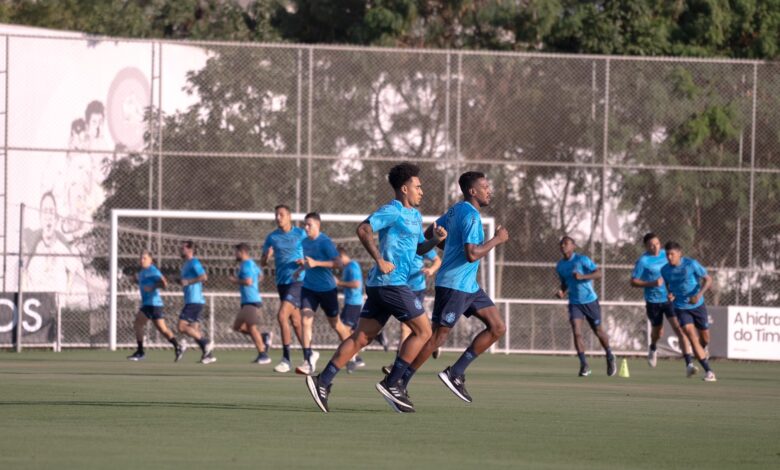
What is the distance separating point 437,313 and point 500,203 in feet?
64.5

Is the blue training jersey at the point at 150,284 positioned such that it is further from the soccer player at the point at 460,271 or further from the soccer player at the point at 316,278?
the soccer player at the point at 460,271

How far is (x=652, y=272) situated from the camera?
84.2ft

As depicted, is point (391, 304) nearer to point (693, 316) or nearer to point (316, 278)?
point (316, 278)

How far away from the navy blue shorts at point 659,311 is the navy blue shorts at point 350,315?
4.94m

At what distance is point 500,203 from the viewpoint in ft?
109

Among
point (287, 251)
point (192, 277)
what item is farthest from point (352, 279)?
point (287, 251)

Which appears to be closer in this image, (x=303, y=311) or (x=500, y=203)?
(x=303, y=311)

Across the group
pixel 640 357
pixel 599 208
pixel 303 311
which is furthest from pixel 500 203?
pixel 303 311

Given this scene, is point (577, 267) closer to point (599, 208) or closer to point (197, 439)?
point (599, 208)

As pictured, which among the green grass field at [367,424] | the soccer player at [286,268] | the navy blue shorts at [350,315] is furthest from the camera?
the navy blue shorts at [350,315]

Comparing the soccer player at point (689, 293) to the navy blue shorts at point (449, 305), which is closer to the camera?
the navy blue shorts at point (449, 305)

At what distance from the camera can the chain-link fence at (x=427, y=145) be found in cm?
3192

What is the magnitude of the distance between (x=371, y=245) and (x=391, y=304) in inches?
23.8

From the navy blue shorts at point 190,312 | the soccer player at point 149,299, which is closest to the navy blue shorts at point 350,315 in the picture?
the navy blue shorts at point 190,312
